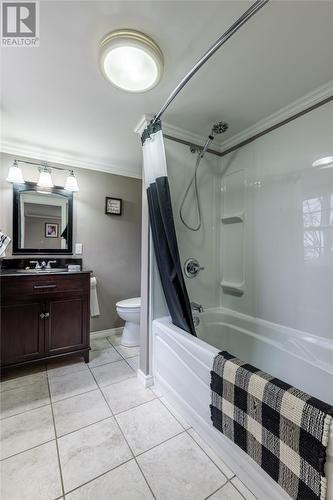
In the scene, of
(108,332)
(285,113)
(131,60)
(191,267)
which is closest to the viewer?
(131,60)

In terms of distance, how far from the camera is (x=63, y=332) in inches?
77.4

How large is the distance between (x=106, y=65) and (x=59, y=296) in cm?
175

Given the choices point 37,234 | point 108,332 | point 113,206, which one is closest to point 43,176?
point 37,234

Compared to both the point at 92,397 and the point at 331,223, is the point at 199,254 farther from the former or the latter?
the point at 92,397

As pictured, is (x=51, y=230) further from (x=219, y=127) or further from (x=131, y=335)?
(x=219, y=127)

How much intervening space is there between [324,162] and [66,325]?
2430mm

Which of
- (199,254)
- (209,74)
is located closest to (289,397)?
(199,254)

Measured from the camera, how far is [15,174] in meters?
2.07

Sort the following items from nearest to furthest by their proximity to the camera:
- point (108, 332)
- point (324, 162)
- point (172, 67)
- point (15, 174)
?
point (172, 67) < point (324, 162) < point (15, 174) < point (108, 332)

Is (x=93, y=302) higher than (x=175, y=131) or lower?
lower

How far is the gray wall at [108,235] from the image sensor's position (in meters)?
2.55

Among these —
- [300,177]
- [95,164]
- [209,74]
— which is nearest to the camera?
[209,74]

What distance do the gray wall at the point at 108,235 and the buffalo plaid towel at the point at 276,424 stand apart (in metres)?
1.91

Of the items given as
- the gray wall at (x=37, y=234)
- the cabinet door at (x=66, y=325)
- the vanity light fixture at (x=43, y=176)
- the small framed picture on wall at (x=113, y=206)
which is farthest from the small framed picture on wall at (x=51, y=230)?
the cabinet door at (x=66, y=325)
